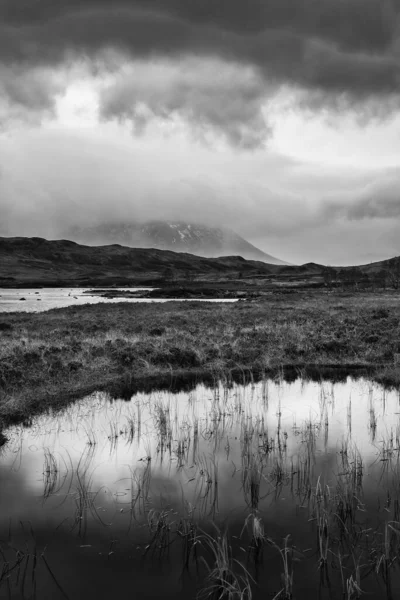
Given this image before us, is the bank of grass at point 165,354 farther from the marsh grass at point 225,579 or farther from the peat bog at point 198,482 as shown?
the marsh grass at point 225,579

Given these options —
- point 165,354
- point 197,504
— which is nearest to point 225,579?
point 197,504

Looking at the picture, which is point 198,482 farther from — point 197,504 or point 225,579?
point 225,579

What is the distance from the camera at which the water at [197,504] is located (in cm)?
639

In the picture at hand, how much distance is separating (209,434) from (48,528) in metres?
5.74

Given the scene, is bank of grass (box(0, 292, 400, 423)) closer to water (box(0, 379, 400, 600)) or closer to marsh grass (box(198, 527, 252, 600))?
water (box(0, 379, 400, 600))

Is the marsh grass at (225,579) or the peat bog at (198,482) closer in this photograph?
the marsh grass at (225,579)

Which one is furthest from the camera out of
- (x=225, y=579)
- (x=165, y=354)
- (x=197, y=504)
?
(x=165, y=354)

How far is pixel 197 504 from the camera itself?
841cm

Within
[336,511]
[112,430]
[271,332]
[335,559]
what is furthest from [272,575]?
[271,332]

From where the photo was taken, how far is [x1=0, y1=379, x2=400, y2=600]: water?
21.0ft

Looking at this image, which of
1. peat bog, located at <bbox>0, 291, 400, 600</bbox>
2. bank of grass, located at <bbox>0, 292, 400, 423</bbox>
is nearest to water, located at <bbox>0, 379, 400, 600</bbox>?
peat bog, located at <bbox>0, 291, 400, 600</bbox>

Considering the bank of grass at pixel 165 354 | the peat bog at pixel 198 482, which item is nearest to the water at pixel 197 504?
the peat bog at pixel 198 482

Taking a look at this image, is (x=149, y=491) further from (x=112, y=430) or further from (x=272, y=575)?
(x=112, y=430)

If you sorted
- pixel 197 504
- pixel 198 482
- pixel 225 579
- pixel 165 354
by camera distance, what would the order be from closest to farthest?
pixel 225 579 → pixel 197 504 → pixel 198 482 → pixel 165 354
